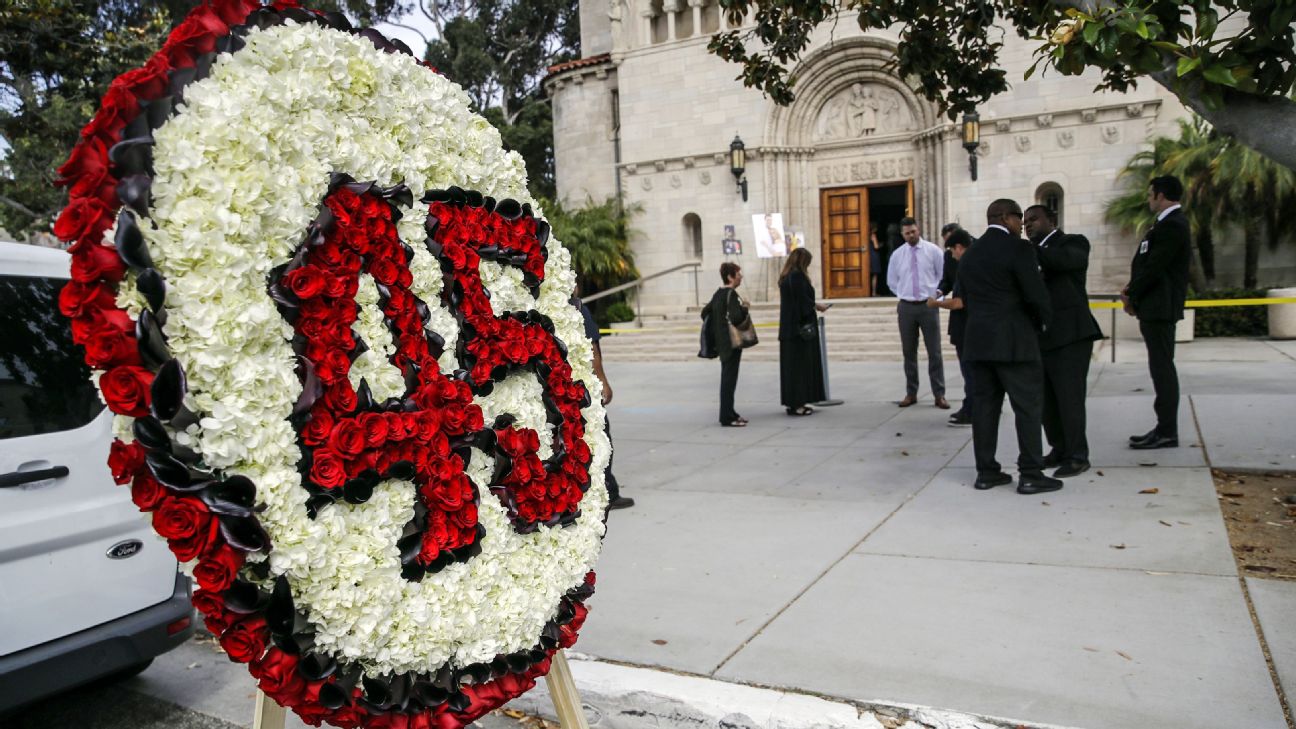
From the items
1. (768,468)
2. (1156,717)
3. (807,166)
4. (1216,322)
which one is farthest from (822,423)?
(807,166)

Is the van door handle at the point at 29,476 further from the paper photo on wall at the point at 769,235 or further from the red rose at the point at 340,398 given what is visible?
the paper photo on wall at the point at 769,235

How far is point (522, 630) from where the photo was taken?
2693 millimetres

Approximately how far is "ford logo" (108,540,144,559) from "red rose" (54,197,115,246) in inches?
84.3

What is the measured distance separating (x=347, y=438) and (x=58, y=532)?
6.28ft

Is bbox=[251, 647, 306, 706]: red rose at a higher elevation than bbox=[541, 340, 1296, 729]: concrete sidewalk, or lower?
higher

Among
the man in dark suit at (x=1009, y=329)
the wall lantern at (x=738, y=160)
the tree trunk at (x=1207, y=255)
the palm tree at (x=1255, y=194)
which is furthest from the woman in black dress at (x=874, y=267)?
the man in dark suit at (x=1009, y=329)

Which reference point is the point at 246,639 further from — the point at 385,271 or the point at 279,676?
the point at 385,271

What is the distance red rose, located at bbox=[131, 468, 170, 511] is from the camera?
201 centimetres

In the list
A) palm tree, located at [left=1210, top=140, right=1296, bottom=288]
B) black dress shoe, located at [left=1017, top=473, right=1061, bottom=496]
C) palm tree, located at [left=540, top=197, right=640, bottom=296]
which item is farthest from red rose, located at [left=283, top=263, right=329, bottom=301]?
palm tree, located at [left=540, top=197, right=640, bottom=296]

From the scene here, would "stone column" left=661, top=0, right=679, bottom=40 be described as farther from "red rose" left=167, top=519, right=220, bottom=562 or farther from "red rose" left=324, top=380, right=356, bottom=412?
"red rose" left=167, top=519, right=220, bottom=562

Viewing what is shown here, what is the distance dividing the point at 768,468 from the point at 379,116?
590 cm

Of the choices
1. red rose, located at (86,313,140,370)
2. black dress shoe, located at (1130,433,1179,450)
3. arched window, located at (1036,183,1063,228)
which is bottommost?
black dress shoe, located at (1130,433,1179,450)

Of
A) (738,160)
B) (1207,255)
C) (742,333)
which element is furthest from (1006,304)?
(738,160)

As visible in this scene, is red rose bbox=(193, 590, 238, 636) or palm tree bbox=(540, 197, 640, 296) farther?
palm tree bbox=(540, 197, 640, 296)
